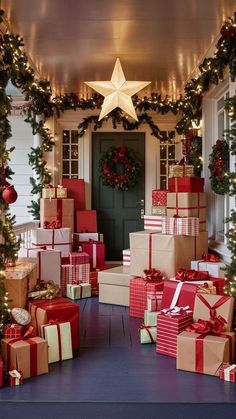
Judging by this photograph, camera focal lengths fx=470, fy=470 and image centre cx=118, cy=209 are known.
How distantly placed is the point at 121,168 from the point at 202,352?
4.57 m

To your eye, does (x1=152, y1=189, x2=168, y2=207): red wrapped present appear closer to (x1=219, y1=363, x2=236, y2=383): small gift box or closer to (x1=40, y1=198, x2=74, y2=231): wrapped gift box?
(x1=40, y1=198, x2=74, y2=231): wrapped gift box

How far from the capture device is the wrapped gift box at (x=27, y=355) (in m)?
3.14

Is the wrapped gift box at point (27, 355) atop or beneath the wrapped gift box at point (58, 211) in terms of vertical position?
beneath

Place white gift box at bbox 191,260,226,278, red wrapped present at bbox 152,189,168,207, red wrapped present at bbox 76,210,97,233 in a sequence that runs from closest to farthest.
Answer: white gift box at bbox 191,260,226,278, red wrapped present at bbox 152,189,168,207, red wrapped present at bbox 76,210,97,233

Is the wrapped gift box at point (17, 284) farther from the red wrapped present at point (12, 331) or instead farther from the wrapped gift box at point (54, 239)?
the wrapped gift box at point (54, 239)

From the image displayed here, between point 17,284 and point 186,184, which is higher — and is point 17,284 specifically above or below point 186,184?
below

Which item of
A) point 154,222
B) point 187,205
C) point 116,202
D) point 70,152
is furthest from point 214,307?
point 70,152

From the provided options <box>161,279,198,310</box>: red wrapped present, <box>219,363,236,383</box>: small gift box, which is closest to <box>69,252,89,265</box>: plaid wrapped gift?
<box>161,279,198,310</box>: red wrapped present

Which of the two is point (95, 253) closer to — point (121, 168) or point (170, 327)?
point (121, 168)

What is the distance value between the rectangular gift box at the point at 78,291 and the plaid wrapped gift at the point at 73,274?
0.43ft

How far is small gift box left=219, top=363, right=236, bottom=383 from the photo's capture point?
3.11 meters

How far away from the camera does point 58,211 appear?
6531 millimetres

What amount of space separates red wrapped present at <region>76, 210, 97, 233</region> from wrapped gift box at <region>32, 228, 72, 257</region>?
74cm

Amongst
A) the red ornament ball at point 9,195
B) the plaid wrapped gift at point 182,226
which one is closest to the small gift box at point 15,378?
the red ornament ball at point 9,195
